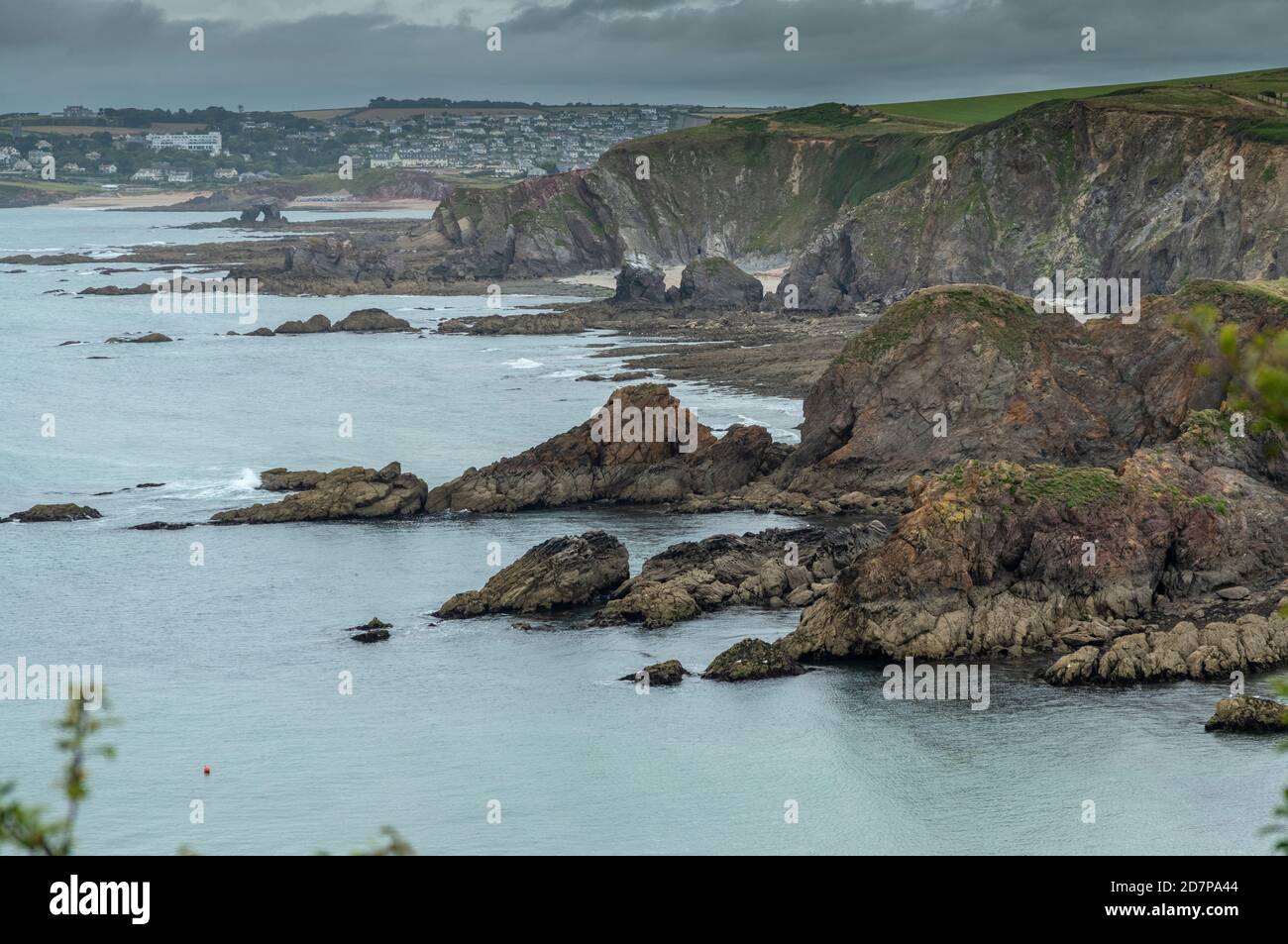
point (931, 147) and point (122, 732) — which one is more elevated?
point (931, 147)

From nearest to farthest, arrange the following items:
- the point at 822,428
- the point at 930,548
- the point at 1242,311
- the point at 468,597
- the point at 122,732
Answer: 1. the point at 122,732
2. the point at 930,548
3. the point at 468,597
4. the point at 1242,311
5. the point at 822,428

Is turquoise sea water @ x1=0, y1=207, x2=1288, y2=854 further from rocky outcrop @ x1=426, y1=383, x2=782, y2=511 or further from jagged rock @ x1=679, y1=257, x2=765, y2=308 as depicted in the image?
jagged rock @ x1=679, y1=257, x2=765, y2=308

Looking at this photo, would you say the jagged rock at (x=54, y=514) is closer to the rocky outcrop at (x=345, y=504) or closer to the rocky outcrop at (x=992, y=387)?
the rocky outcrop at (x=345, y=504)

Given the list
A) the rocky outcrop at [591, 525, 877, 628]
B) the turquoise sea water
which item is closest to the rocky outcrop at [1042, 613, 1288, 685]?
the turquoise sea water

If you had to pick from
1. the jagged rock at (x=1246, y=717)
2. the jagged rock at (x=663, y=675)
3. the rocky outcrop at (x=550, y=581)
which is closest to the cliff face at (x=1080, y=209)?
the rocky outcrop at (x=550, y=581)

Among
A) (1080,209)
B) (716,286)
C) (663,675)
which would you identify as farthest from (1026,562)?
(716,286)

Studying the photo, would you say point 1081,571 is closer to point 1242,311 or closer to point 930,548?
point 930,548
